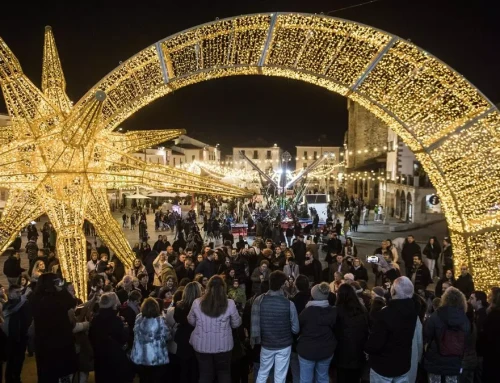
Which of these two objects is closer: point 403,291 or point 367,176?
point 403,291

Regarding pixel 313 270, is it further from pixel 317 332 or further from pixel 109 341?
pixel 109 341

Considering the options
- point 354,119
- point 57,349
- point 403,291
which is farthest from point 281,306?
point 354,119

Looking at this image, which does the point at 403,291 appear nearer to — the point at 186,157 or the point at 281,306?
the point at 281,306

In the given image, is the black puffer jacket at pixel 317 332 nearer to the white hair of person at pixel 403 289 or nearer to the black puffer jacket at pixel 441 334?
the white hair of person at pixel 403 289

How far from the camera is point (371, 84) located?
8617 mm

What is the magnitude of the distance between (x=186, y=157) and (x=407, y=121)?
63379 mm

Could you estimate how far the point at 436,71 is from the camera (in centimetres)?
819

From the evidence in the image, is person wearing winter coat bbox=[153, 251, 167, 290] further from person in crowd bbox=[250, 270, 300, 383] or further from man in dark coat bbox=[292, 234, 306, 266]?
person in crowd bbox=[250, 270, 300, 383]

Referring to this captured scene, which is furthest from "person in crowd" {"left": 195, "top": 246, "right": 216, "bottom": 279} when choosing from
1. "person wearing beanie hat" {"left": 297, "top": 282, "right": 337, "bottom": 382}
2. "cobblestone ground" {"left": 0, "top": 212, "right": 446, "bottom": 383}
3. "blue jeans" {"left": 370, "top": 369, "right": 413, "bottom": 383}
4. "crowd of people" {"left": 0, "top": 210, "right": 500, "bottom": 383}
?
"cobblestone ground" {"left": 0, "top": 212, "right": 446, "bottom": 383}

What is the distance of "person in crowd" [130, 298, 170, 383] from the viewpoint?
5.34 m

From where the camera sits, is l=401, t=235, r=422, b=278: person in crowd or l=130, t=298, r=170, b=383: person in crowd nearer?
l=130, t=298, r=170, b=383: person in crowd

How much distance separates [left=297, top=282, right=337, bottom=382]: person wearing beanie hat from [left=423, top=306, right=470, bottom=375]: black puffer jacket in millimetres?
1001

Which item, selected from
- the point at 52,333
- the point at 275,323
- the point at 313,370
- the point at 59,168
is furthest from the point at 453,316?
the point at 59,168

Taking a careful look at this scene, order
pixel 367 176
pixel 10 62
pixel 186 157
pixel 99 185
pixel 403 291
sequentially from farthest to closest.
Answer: pixel 186 157 → pixel 367 176 → pixel 99 185 → pixel 10 62 → pixel 403 291
